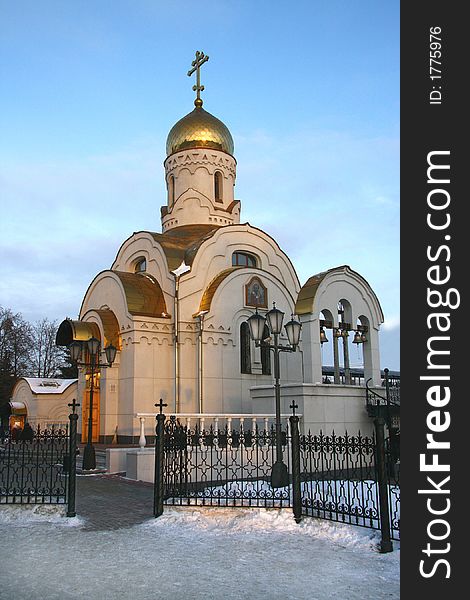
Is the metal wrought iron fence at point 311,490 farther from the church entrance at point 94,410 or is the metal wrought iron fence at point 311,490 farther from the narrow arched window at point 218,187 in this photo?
the narrow arched window at point 218,187

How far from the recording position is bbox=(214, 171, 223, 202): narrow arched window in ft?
85.4

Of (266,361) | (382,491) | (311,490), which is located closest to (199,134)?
(266,361)

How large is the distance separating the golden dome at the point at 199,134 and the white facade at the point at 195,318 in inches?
180

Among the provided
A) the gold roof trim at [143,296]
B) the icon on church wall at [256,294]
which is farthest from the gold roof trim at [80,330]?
the icon on church wall at [256,294]

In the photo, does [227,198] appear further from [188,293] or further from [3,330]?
[3,330]

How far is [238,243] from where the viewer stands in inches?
909

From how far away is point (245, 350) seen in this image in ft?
70.7

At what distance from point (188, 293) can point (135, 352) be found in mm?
2850

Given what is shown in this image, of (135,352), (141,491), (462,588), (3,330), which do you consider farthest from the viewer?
(3,330)

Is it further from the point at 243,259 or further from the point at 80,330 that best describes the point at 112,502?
the point at 243,259

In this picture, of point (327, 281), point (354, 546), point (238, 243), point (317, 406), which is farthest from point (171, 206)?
point (354, 546)

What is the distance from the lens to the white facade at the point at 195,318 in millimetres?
18966

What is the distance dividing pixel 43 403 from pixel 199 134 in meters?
13.7

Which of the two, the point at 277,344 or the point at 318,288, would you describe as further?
the point at 318,288
